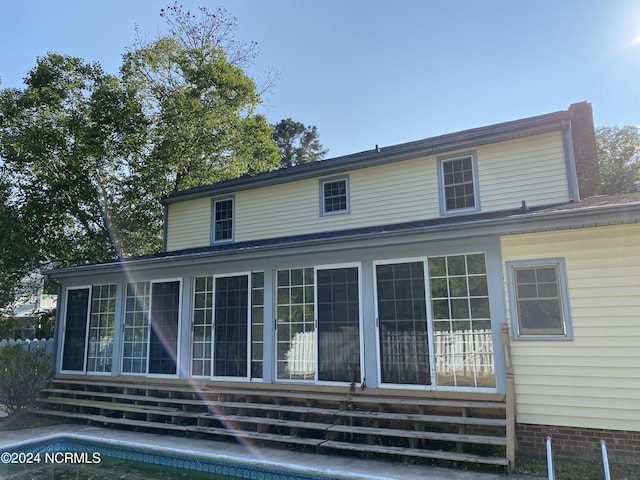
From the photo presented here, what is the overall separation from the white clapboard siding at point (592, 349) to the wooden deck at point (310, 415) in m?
0.60

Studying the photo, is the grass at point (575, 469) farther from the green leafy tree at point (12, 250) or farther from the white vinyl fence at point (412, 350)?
the green leafy tree at point (12, 250)

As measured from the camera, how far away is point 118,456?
6.88 metres

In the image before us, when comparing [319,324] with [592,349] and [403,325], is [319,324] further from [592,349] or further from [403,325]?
[592,349]

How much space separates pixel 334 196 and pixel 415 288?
3.85m

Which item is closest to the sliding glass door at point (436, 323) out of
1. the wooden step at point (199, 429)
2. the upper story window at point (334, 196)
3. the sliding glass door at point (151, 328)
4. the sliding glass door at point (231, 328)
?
the wooden step at point (199, 429)

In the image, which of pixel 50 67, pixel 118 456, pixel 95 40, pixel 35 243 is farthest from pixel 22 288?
pixel 118 456

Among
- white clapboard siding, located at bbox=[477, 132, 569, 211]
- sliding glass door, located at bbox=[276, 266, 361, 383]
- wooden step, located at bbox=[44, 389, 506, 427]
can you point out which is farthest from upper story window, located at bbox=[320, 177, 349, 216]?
wooden step, located at bbox=[44, 389, 506, 427]

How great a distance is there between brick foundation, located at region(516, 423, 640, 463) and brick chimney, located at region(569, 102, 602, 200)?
465 centimetres

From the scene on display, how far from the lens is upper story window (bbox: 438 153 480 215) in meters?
8.39

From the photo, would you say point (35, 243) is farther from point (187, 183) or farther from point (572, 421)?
point (572, 421)

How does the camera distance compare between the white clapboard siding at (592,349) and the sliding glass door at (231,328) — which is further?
the sliding glass door at (231,328)

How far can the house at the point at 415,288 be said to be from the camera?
5.50m

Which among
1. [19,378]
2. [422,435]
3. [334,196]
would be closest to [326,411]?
[422,435]

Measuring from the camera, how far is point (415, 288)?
6805mm
